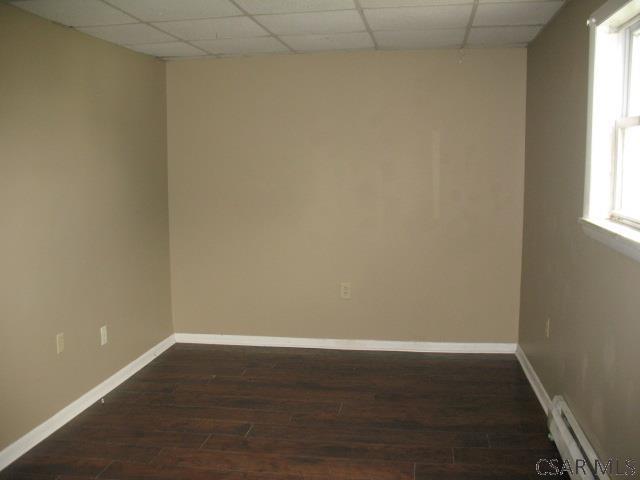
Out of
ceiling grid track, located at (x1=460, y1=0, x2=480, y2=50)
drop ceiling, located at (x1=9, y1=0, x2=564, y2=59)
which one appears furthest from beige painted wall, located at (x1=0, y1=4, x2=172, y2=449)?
ceiling grid track, located at (x1=460, y1=0, x2=480, y2=50)

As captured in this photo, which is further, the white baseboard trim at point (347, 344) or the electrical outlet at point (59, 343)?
the white baseboard trim at point (347, 344)

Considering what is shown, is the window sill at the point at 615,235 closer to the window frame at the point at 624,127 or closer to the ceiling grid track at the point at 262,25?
the window frame at the point at 624,127

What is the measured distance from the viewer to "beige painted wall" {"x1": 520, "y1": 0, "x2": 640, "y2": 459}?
2.09 m

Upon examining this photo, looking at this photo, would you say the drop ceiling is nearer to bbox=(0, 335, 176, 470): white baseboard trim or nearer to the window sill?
the window sill

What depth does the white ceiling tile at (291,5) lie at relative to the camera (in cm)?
283

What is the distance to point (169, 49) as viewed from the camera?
3.87m

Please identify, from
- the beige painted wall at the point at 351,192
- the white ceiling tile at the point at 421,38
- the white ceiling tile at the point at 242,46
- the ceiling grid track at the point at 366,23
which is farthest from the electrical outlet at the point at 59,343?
the white ceiling tile at the point at 421,38

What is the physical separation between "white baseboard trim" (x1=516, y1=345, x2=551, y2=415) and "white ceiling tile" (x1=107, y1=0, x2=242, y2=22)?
8.72 ft

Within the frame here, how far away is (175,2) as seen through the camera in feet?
9.20

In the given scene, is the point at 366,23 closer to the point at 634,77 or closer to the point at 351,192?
the point at 351,192

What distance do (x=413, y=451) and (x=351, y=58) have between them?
8.75 ft

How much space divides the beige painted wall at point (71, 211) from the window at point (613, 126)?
2.61 meters

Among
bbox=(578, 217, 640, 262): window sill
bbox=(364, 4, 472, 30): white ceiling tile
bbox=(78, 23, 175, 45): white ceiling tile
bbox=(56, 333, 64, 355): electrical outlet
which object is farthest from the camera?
bbox=(78, 23, 175, 45): white ceiling tile

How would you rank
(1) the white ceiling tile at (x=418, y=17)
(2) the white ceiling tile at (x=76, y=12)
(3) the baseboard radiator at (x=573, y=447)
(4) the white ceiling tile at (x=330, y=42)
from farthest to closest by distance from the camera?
1. (4) the white ceiling tile at (x=330, y=42)
2. (1) the white ceiling tile at (x=418, y=17)
3. (2) the white ceiling tile at (x=76, y=12)
4. (3) the baseboard radiator at (x=573, y=447)
